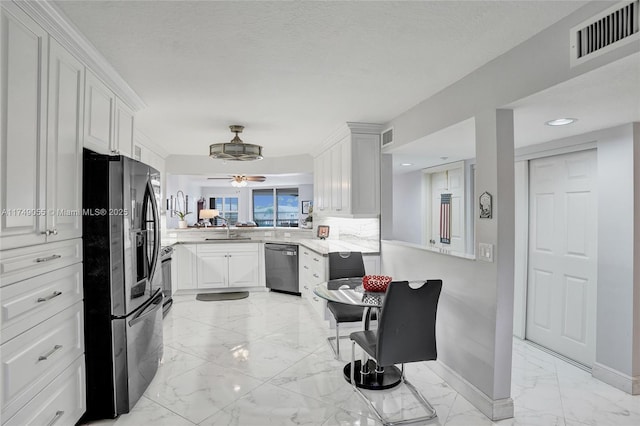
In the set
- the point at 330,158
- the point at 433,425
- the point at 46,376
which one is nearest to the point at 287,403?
the point at 433,425

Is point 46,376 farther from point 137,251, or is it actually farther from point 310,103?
point 310,103

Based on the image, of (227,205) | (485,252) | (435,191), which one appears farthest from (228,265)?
(227,205)

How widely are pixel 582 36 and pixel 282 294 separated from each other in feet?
16.6

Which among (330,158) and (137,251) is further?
(330,158)

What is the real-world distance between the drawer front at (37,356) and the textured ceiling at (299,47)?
5.39ft

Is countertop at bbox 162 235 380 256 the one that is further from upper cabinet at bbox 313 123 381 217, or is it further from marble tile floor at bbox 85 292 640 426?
marble tile floor at bbox 85 292 640 426

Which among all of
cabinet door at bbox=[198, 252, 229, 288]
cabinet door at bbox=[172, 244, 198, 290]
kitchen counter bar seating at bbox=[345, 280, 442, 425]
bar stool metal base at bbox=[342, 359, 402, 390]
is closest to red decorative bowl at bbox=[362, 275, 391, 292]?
Result: kitchen counter bar seating at bbox=[345, 280, 442, 425]

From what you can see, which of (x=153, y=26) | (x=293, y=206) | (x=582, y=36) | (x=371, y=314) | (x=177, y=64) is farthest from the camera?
(x=293, y=206)

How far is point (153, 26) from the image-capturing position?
78.4 inches

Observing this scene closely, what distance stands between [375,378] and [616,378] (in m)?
1.86

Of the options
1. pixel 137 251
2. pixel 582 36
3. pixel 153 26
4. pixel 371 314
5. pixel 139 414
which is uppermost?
pixel 153 26

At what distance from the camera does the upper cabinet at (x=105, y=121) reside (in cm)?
232

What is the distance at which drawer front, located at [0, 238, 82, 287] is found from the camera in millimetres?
→ 1589

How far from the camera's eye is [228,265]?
5.96 metres
